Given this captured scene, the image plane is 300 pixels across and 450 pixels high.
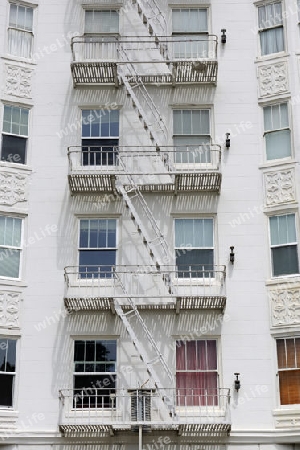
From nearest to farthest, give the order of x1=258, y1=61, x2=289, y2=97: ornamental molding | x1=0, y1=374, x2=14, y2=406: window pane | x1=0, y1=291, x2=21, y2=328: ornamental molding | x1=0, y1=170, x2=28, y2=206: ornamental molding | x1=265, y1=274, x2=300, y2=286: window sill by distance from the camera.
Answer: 1. x1=0, y1=374, x2=14, y2=406: window pane
2. x1=0, y1=291, x2=21, y2=328: ornamental molding
3. x1=265, y1=274, x2=300, y2=286: window sill
4. x1=0, y1=170, x2=28, y2=206: ornamental molding
5. x1=258, y1=61, x2=289, y2=97: ornamental molding

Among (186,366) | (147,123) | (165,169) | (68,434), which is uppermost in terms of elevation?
(147,123)

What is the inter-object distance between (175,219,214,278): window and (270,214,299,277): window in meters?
1.75

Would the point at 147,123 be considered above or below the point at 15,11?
below

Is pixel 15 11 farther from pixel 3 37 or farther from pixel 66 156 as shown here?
pixel 66 156

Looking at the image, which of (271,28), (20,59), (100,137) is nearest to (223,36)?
(271,28)

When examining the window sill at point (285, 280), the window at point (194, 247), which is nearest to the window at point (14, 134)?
the window at point (194, 247)

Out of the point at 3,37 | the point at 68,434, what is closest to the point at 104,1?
the point at 3,37

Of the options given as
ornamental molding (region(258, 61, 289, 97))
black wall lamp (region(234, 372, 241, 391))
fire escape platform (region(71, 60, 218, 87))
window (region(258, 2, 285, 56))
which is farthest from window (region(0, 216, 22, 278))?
window (region(258, 2, 285, 56))

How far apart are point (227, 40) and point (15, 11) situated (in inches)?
268

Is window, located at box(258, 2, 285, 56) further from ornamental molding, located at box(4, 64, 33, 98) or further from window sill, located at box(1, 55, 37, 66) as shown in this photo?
ornamental molding, located at box(4, 64, 33, 98)

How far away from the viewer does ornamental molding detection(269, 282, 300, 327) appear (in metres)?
19.7

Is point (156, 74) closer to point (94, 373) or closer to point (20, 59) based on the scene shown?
point (20, 59)

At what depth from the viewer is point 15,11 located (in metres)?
23.5

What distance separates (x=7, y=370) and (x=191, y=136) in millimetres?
8690
